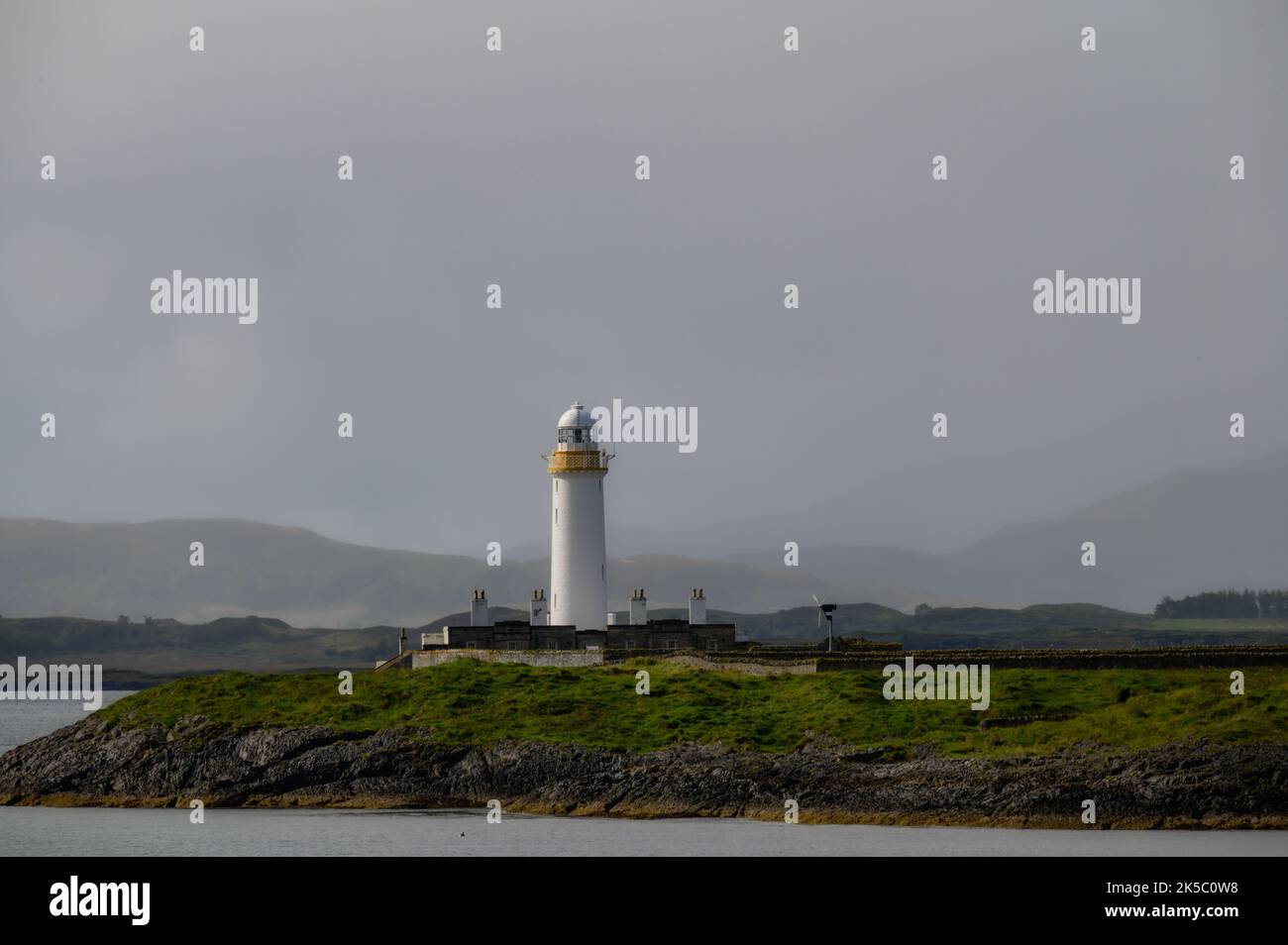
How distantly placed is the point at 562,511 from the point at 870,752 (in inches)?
1057

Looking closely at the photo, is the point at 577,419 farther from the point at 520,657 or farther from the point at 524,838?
the point at 524,838

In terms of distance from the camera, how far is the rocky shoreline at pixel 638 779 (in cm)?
5916

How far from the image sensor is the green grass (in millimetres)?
63969

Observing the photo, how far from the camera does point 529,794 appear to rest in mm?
67250

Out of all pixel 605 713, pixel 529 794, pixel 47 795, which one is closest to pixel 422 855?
pixel 529 794

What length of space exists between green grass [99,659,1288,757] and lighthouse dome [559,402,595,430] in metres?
13.3

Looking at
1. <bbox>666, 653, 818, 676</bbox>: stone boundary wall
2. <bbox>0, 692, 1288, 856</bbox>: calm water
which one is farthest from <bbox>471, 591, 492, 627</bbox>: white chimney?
<bbox>0, 692, 1288, 856</bbox>: calm water

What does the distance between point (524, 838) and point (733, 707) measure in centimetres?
1459

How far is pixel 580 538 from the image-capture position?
87.6 meters

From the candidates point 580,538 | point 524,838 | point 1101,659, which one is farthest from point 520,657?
point 1101,659

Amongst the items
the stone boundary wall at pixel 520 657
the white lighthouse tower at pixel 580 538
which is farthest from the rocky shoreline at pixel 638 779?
the white lighthouse tower at pixel 580 538

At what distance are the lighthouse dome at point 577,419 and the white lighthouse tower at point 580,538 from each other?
96cm

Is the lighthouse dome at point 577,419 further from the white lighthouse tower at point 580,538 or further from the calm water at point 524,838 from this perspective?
the calm water at point 524,838

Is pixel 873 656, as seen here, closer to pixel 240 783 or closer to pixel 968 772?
pixel 968 772
